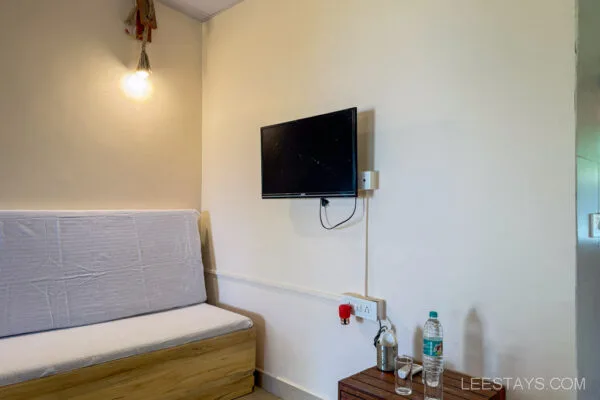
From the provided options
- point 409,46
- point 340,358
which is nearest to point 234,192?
point 340,358

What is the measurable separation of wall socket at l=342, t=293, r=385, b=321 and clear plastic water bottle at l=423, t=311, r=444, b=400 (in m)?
0.28

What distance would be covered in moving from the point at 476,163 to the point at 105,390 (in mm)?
2024

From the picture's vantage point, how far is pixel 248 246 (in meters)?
2.73

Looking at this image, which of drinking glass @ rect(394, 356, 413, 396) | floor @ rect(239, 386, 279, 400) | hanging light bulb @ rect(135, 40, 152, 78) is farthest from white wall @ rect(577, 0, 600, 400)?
hanging light bulb @ rect(135, 40, 152, 78)

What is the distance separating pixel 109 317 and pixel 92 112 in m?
1.33

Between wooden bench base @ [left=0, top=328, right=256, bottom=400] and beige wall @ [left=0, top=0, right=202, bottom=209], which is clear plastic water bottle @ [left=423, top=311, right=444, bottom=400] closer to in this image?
wooden bench base @ [left=0, top=328, right=256, bottom=400]

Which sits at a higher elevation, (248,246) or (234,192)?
(234,192)

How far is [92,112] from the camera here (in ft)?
8.58

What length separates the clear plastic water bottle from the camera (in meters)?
1.55

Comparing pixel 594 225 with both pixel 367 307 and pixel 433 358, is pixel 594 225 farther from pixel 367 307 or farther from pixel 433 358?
pixel 367 307

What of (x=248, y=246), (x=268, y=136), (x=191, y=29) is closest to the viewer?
(x=268, y=136)

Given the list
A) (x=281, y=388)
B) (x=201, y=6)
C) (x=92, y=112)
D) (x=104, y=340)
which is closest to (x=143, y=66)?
(x=92, y=112)

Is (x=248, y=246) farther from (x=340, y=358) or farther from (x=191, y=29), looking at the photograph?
(x=191, y=29)

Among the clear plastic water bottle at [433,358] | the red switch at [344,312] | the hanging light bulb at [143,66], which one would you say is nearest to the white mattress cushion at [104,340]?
the red switch at [344,312]
